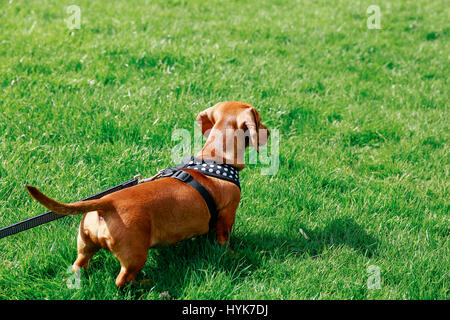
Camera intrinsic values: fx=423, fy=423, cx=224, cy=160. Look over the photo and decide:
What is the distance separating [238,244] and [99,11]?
17.9 ft

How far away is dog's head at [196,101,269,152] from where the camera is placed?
2.84 meters

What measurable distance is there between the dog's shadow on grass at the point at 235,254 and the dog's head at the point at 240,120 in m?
0.71

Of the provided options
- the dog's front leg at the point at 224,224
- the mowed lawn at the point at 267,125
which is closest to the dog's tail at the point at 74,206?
the mowed lawn at the point at 267,125

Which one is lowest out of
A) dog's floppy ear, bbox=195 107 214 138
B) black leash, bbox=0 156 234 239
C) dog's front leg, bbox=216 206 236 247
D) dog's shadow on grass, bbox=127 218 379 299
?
dog's shadow on grass, bbox=127 218 379 299

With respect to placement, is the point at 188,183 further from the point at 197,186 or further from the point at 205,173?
the point at 205,173

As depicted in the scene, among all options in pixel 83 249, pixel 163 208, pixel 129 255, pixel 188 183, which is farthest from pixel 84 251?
pixel 188 183

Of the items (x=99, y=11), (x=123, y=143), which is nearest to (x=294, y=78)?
(x=123, y=143)

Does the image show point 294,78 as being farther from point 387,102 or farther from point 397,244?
point 397,244

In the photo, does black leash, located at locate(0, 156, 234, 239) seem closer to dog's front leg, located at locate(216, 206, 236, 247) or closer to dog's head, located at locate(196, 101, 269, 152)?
dog's front leg, located at locate(216, 206, 236, 247)

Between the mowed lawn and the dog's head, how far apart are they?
65cm

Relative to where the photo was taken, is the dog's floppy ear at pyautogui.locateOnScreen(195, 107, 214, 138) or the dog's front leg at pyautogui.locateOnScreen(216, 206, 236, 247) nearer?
the dog's front leg at pyautogui.locateOnScreen(216, 206, 236, 247)

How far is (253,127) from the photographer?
2760mm

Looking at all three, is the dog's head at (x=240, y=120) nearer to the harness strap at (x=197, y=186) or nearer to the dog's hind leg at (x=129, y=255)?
the harness strap at (x=197, y=186)

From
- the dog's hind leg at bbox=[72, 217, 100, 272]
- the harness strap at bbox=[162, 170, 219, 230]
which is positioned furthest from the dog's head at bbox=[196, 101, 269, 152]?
the dog's hind leg at bbox=[72, 217, 100, 272]
